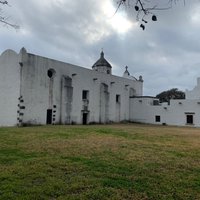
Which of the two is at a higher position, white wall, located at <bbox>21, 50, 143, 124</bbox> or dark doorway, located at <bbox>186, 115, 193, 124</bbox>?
white wall, located at <bbox>21, 50, 143, 124</bbox>

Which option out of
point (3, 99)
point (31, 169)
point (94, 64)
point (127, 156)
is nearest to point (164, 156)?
point (127, 156)

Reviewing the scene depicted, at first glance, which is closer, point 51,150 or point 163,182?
point 163,182

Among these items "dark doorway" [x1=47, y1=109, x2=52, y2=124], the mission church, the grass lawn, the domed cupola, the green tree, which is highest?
the domed cupola

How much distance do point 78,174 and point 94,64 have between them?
4206 cm

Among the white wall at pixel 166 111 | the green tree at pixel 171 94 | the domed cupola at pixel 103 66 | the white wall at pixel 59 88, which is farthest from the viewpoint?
the green tree at pixel 171 94

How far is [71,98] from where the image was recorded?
31.8m

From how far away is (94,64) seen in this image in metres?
48.3

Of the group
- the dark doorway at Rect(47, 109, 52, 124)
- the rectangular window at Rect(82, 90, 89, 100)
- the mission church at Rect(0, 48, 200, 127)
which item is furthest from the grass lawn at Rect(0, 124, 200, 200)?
the rectangular window at Rect(82, 90, 89, 100)

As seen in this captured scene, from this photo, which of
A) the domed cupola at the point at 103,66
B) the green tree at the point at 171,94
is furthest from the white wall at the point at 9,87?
the green tree at the point at 171,94

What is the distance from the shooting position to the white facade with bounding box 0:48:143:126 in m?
26.8

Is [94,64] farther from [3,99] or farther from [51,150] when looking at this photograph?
[51,150]

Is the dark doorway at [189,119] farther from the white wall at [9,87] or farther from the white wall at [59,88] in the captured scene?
the white wall at [9,87]

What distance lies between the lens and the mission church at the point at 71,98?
88.5 feet

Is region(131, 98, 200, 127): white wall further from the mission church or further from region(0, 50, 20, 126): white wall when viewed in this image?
region(0, 50, 20, 126): white wall
